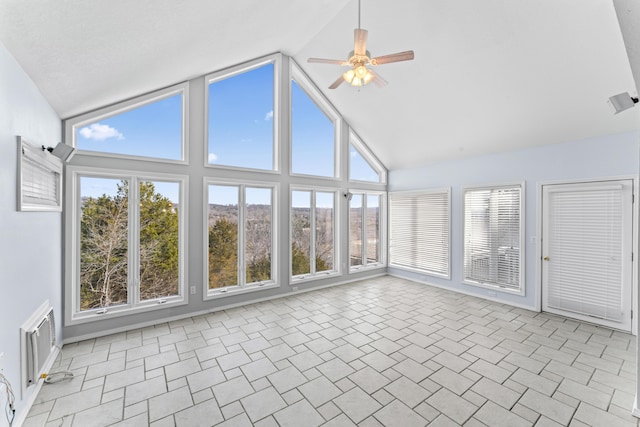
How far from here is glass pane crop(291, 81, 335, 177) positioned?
221 inches

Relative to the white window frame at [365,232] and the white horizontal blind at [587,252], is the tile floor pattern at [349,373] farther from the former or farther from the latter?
the white window frame at [365,232]

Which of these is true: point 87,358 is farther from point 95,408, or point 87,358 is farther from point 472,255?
point 472,255

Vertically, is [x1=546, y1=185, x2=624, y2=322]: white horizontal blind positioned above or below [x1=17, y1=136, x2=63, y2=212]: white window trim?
below

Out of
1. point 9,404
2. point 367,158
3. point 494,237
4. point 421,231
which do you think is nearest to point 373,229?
point 421,231

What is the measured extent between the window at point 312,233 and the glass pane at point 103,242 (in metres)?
2.72

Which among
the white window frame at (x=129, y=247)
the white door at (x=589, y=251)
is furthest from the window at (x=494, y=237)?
the white window frame at (x=129, y=247)

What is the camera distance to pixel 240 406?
234 centimetres

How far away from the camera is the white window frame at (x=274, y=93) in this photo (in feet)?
14.7

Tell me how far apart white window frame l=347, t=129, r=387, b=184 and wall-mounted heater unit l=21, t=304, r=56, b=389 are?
17.3ft

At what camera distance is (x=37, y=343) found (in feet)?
8.00

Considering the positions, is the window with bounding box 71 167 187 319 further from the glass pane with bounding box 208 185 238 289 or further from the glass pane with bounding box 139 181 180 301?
the glass pane with bounding box 208 185 238 289

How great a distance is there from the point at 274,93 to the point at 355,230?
3.39 m

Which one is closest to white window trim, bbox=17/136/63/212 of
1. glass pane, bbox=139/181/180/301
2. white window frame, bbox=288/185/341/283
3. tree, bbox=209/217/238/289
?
glass pane, bbox=139/181/180/301

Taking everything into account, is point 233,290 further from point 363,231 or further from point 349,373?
point 363,231
